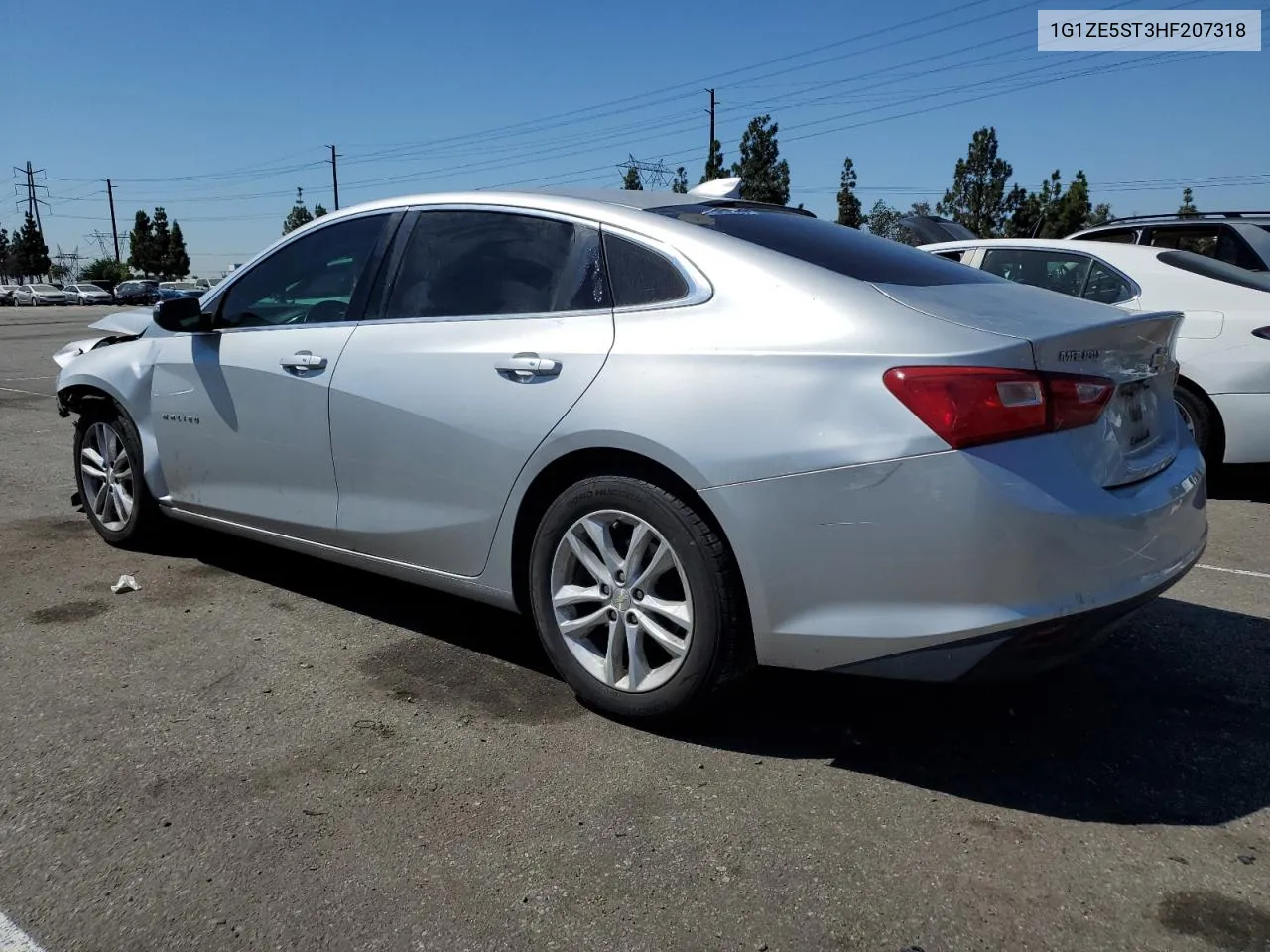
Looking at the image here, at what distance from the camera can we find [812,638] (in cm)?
285

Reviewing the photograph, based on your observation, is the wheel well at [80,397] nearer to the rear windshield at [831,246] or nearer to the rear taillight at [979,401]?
the rear windshield at [831,246]

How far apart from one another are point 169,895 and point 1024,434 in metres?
2.30

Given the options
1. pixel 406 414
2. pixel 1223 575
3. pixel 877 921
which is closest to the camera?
pixel 877 921

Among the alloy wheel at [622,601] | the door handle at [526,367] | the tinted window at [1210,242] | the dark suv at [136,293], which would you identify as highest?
the dark suv at [136,293]

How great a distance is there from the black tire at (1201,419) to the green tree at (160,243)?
91093mm

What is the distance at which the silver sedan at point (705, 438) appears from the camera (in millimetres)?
2650

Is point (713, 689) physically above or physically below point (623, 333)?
below

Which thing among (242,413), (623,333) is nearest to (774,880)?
(623,333)

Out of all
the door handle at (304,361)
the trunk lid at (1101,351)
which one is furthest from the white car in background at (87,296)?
the trunk lid at (1101,351)

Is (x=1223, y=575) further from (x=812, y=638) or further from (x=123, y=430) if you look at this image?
(x=123, y=430)

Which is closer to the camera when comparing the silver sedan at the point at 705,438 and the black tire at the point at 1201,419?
the silver sedan at the point at 705,438

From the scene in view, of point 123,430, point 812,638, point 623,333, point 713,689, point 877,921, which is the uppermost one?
point 623,333

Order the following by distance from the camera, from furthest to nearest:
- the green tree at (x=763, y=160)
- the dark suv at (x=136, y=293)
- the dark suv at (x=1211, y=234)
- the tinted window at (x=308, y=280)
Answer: the dark suv at (x=136, y=293), the green tree at (x=763, y=160), the dark suv at (x=1211, y=234), the tinted window at (x=308, y=280)

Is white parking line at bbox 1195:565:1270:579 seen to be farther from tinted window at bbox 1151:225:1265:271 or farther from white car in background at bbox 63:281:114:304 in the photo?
white car in background at bbox 63:281:114:304
